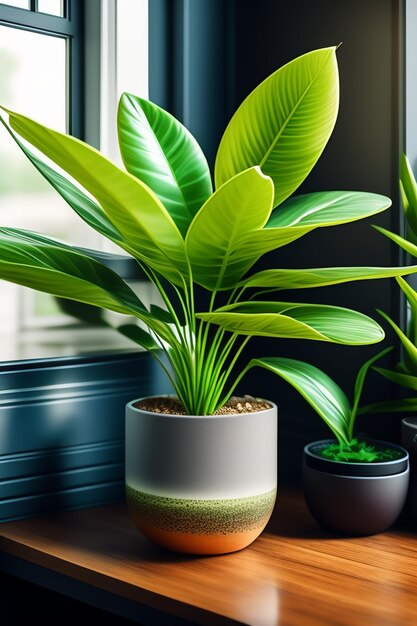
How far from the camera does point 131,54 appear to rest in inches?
52.9

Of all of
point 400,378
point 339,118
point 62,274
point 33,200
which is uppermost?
point 339,118

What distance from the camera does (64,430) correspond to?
125 cm

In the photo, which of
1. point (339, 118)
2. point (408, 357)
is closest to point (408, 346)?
point (408, 357)

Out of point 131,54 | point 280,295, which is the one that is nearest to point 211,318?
point 280,295

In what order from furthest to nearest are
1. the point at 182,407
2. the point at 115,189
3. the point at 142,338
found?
the point at 142,338
the point at 182,407
the point at 115,189

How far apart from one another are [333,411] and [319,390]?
0.12 ft

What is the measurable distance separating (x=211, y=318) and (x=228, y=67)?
0.66 meters

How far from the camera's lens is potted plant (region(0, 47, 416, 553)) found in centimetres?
98

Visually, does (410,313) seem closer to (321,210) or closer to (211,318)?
(321,210)

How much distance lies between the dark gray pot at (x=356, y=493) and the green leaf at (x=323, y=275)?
249 millimetres

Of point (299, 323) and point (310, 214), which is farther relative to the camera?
point (310, 214)

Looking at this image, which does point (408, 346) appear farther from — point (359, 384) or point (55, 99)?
point (55, 99)

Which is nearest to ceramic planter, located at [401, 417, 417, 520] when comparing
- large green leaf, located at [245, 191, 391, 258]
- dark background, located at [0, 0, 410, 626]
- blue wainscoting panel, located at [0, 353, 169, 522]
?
dark background, located at [0, 0, 410, 626]

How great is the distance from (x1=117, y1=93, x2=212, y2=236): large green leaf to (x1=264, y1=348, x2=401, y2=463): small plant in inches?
9.5
